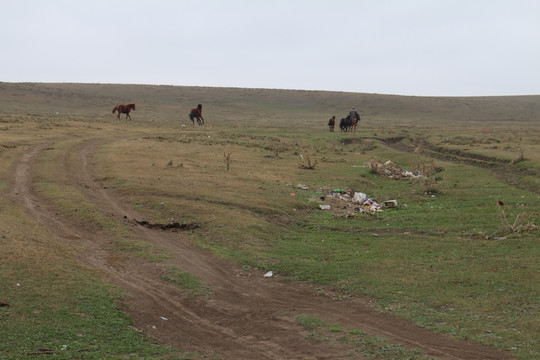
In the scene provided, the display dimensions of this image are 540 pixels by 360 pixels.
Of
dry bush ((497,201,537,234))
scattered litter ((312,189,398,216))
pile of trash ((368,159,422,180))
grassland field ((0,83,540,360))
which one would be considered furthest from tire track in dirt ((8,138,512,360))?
pile of trash ((368,159,422,180))

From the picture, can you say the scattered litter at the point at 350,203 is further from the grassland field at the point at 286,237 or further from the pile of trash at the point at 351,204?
the grassland field at the point at 286,237

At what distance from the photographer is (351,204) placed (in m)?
19.3

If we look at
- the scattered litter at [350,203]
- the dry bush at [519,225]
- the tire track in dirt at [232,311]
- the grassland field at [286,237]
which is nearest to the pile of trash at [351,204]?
the scattered litter at [350,203]

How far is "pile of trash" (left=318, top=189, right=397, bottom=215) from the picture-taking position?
60.2ft

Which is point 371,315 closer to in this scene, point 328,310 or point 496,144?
point 328,310

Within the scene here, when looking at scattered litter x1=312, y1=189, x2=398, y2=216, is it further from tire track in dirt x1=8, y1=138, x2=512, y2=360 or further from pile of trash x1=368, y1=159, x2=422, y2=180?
tire track in dirt x1=8, y1=138, x2=512, y2=360

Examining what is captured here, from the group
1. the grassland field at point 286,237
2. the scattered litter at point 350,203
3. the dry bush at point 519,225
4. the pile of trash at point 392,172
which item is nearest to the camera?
the grassland field at point 286,237

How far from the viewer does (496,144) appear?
3684 centimetres

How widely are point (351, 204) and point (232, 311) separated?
34.4 ft

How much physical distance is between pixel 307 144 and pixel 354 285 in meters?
28.7

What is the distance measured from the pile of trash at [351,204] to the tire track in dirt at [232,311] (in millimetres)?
6321

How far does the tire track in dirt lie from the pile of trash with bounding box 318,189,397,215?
632 cm

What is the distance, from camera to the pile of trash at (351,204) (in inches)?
723

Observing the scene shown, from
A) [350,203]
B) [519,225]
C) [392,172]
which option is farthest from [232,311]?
[392,172]
